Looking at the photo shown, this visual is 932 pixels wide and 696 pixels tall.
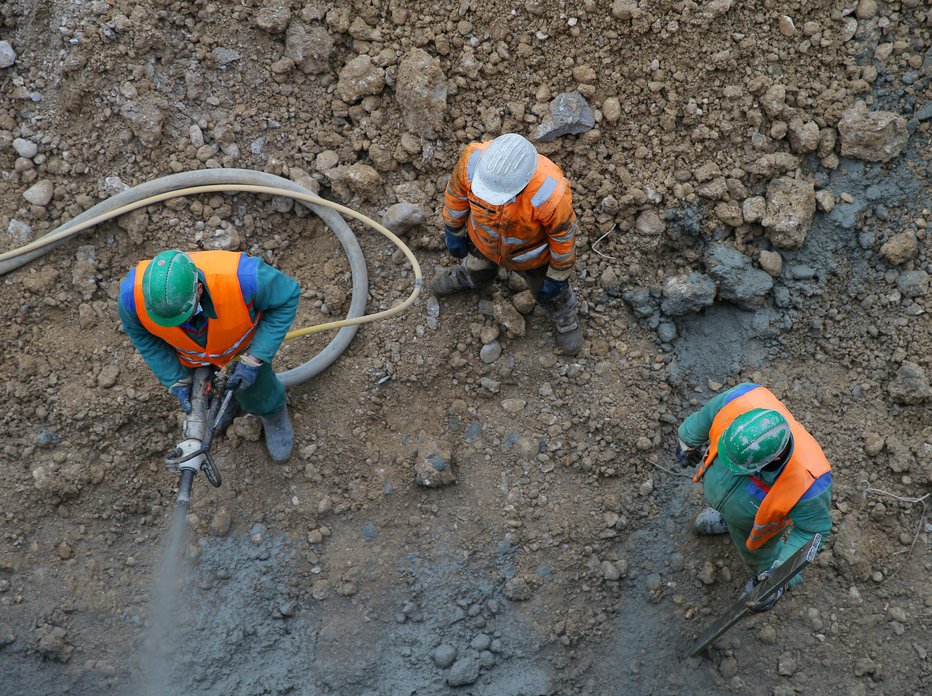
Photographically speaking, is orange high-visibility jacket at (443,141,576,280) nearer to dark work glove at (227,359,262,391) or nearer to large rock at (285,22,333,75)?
dark work glove at (227,359,262,391)

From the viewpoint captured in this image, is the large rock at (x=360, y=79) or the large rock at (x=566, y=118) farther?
the large rock at (x=360, y=79)

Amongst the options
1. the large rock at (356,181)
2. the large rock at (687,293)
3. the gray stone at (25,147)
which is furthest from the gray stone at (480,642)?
the gray stone at (25,147)

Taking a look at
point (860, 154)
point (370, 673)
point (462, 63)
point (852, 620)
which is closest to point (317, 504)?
point (370, 673)

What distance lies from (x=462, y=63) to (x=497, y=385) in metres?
2.19

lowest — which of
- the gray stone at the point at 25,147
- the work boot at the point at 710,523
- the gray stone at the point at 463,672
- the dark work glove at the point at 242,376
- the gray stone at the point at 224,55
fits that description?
the gray stone at the point at 463,672

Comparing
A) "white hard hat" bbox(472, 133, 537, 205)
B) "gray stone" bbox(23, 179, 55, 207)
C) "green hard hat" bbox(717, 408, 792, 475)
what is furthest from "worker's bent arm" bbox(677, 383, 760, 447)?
"gray stone" bbox(23, 179, 55, 207)

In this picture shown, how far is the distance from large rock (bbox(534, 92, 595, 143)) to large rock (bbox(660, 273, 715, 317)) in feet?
3.95

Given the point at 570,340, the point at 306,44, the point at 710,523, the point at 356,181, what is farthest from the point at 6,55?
the point at 710,523

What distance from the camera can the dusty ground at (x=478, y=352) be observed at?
4.65 m

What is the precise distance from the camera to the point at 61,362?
493 cm

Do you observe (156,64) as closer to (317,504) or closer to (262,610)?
(317,504)

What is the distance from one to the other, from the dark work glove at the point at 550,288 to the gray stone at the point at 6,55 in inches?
151

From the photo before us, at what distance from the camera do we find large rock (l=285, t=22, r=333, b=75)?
509 centimetres

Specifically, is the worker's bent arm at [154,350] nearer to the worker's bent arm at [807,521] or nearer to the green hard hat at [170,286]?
the green hard hat at [170,286]
